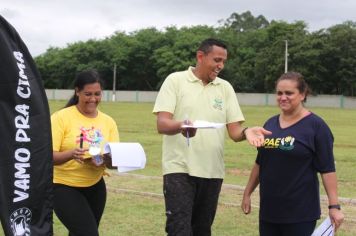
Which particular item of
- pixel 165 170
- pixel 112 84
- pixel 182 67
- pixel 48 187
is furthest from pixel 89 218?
pixel 112 84

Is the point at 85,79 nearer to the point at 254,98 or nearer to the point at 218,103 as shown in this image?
the point at 218,103

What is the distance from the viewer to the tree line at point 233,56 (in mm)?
69312

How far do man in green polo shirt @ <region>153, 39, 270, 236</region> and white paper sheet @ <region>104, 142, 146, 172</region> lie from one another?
16.0 inches

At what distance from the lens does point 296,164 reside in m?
4.27

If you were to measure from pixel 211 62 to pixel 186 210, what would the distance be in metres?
1.27

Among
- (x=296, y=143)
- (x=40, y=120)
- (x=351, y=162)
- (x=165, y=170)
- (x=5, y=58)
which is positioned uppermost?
(x=5, y=58)

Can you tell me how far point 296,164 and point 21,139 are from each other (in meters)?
2.40

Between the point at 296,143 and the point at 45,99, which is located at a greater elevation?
the point at 45,99

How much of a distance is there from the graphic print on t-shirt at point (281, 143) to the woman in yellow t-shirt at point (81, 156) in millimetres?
1238

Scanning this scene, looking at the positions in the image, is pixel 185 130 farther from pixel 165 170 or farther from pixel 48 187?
pixel 48 187

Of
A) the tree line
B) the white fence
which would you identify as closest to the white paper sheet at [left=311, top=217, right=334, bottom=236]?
the white fence

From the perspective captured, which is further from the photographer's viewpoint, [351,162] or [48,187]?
[351,162]

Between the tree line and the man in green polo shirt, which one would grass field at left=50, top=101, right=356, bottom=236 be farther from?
the tree line

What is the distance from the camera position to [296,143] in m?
4.22
